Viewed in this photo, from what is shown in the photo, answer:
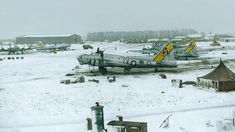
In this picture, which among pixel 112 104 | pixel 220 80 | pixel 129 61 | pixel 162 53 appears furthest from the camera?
pixel 162 53

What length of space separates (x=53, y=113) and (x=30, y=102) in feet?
17.3

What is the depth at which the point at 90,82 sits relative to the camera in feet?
131

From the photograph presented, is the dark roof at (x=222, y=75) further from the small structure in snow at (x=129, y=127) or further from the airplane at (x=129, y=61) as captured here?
the small structure in snow at (x=129, y=127)

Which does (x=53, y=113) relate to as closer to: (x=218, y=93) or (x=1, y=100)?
(x=1, y=100)

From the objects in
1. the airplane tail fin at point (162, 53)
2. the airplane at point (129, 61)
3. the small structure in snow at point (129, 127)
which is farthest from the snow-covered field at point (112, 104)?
the airplane tail fin at point (162, 53)

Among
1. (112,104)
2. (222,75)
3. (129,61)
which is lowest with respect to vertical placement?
(112,104)

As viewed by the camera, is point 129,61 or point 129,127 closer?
point 129,127

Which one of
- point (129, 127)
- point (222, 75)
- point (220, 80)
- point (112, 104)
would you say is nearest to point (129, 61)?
point (222, 75)

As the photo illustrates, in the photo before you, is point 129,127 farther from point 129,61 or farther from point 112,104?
point 129,61

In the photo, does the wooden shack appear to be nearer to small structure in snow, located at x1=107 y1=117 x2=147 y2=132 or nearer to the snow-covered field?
small structure in snow, located at x1=107 y1=117 x2=147 y2=132

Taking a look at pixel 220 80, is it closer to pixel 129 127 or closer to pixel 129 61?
pixel 129 127

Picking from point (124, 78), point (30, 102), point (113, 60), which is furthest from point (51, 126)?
point (113, 60)

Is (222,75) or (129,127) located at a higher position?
(222,75)

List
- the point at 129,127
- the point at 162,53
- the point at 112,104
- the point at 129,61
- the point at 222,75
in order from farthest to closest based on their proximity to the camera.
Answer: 1. the point at 162,53
2. the point at 129,61
3. the point at 222,75
4. the point at 112,104
5. the point at 129,127
